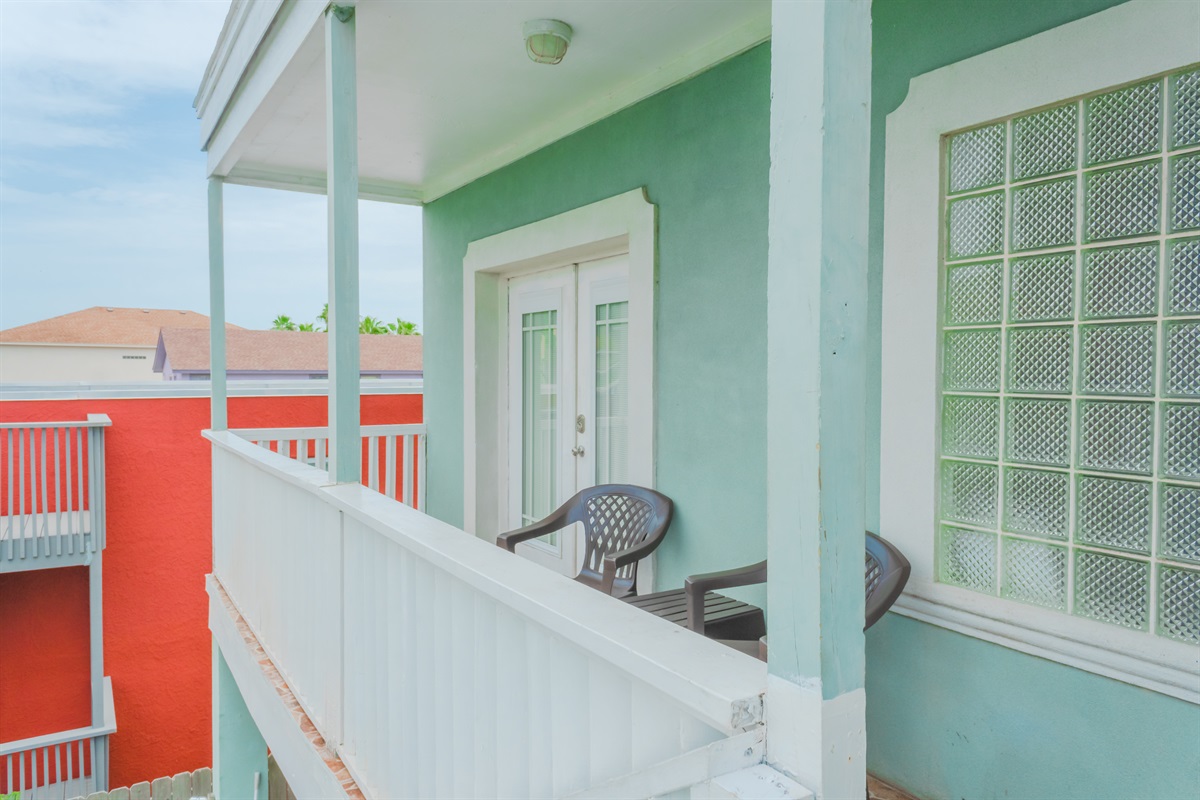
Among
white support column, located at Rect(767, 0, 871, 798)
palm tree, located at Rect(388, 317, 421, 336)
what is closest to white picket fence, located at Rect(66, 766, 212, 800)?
white support column, located at Rect(767, 0, 871, 798)

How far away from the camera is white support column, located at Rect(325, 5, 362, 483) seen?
2.51m

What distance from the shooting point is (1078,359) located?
73.2 inches

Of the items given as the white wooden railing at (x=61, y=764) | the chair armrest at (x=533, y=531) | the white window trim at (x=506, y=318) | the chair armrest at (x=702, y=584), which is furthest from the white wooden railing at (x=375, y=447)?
the white wooden railing at (x=61, y=764)

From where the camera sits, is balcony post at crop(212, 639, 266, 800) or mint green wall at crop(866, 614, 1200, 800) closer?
mint green wall at crop(866, 614, 1200, 800)

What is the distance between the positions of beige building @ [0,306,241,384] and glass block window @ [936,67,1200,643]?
109 ft

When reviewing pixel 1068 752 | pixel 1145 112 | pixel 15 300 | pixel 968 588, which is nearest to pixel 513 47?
pixel 1145 112

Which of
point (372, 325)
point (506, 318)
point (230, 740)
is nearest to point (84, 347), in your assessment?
point (372, 325)

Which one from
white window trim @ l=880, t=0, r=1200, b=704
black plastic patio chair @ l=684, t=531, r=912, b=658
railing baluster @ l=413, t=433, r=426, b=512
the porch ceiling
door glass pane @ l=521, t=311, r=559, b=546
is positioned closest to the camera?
white window trim @ l=880, t=0, r=1200, b=704

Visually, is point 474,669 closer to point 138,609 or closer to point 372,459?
point 372,459

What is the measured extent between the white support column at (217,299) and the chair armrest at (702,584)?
3455mm

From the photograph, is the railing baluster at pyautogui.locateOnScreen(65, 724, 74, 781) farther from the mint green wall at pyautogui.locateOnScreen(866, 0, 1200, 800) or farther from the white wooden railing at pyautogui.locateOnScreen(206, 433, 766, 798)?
the mint green wall at pyautogui.locateOnScreen(866, 0, 1200, 800)

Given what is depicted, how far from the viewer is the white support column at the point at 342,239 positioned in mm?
2510

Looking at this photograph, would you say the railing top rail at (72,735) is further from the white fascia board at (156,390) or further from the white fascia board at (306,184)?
the white fascia board at (306,184)

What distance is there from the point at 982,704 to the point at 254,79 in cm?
384
